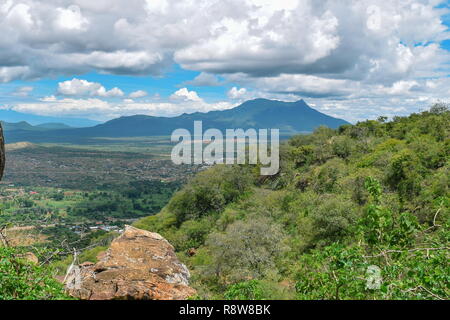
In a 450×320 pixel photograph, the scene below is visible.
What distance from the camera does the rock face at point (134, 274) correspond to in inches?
469

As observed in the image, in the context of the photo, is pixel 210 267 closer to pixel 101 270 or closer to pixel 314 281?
pixel 101 270

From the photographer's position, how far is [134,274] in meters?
13.5

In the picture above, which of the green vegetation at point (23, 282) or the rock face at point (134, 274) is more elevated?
the green vegetation at point (23, 282)

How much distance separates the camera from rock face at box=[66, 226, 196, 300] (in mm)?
11922

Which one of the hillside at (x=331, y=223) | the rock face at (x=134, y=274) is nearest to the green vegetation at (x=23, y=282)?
the rock face at (x=134, y=274)

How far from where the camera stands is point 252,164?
55.2 m

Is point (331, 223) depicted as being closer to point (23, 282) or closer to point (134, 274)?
point (134, 274)

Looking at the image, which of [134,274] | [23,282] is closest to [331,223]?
[134,274]

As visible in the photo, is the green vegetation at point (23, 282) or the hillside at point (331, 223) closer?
the hillside at point (331, 223)

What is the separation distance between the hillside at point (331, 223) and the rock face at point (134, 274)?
2475 millimetres

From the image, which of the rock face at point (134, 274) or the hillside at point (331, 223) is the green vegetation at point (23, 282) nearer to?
the rock face at point (134, 274)

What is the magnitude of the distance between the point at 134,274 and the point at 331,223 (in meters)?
13.4

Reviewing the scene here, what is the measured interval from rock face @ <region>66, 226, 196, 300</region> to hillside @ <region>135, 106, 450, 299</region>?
248cm
